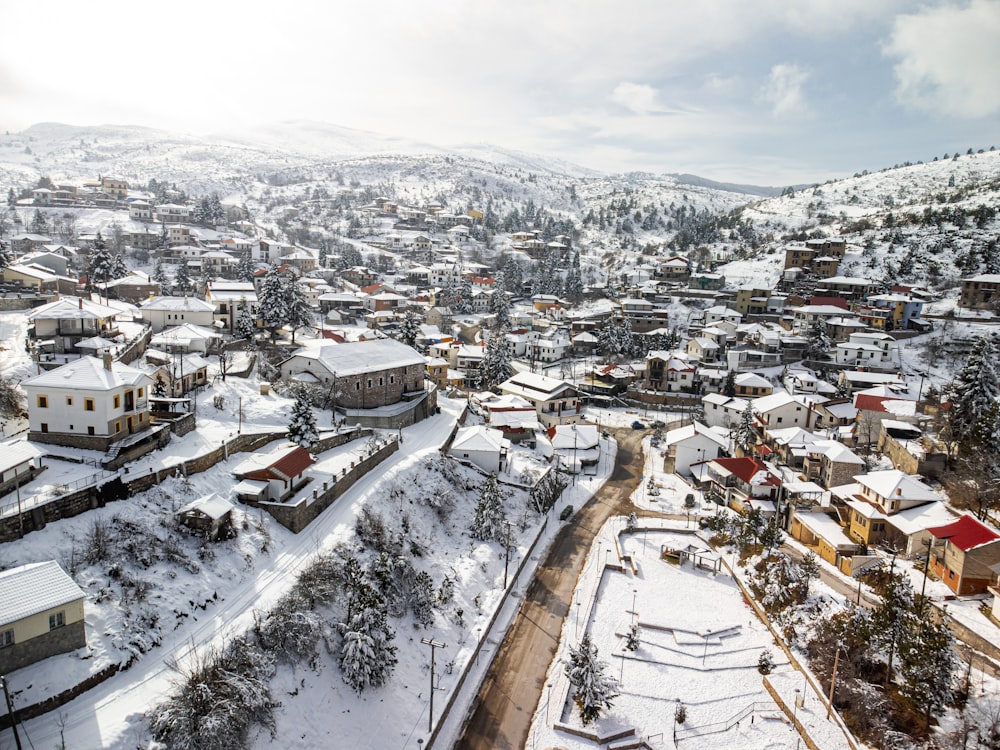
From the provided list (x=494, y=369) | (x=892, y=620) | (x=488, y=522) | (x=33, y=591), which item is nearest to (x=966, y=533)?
(x=892, y=620)

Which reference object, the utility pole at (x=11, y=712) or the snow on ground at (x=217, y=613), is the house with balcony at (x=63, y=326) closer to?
the snow on ground at (x=217, y=613)

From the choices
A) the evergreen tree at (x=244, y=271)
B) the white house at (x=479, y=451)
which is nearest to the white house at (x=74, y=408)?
the white house at (x=479, y=451)

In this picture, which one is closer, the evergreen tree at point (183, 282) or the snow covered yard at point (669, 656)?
the snow covered yard at point (669, 656)

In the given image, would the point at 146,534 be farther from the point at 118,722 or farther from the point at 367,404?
the point at 367,404

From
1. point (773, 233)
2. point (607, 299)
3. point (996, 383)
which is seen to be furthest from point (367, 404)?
point (773, 233)

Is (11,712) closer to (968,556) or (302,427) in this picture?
(302,427)

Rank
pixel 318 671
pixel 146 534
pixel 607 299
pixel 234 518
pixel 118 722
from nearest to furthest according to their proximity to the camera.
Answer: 1. pixel 118 722
2. pixel 318 671
3. pixel 146 534
4. pixel 234 518
5. pixel 607 299
